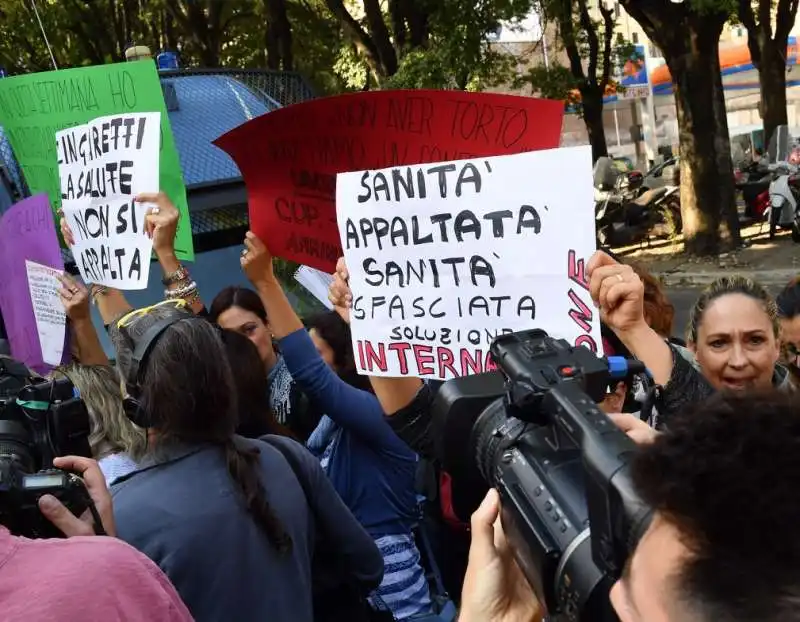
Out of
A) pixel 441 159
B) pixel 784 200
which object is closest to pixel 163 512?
pixel 441 159

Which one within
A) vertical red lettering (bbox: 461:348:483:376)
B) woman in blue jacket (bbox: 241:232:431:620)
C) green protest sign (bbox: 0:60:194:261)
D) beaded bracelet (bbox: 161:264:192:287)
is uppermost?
green protest sign (bbox: 0:60:194:261)

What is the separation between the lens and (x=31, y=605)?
1034 millimetres

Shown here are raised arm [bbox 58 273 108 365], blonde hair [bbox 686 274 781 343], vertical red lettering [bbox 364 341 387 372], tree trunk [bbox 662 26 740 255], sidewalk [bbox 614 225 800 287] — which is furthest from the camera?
tree trunk [bbox 662 26 740 255]

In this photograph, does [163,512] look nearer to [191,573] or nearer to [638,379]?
[191,573]

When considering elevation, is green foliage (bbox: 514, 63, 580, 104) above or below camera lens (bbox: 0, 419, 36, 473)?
above

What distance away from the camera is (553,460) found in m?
1.11

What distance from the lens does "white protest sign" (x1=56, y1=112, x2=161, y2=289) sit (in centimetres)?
270

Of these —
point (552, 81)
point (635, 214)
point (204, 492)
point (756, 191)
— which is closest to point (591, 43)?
point (552, 81)

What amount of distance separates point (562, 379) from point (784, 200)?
1127 cm

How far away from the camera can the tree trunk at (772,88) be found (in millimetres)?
15734

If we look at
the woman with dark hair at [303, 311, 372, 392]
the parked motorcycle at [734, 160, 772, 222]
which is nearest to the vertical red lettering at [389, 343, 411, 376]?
the woman with dark hair at [303, 311, 372, 392]

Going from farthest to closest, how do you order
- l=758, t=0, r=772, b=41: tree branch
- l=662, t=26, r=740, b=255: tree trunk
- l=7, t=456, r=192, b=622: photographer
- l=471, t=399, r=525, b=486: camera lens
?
1. l=758, t=0, r=772, b=41: tree branch
2. l=662, t=26, r=740, b=255: tree trunk
3. l=471, t=399, r=525, b=486: camera lens
4. l=7, t=456, r=192, b=622: photographer

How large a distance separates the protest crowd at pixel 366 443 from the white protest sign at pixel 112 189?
0.04 feet

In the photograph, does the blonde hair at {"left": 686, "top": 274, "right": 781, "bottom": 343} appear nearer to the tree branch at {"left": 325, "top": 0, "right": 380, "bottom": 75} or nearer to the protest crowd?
the protest crowd
